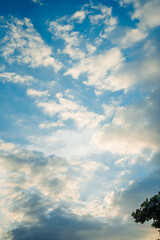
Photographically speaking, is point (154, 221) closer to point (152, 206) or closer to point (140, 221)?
point (140, 221)

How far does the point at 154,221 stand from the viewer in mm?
19594

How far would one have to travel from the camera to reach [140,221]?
19281 millimetres

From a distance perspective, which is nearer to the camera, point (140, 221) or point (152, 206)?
point (152, 206)

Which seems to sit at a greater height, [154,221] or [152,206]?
[152,206]

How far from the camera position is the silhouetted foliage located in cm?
1800

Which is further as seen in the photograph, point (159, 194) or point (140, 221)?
point (140, 221)

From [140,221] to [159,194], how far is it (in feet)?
15.2

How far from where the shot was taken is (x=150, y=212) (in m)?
18.5

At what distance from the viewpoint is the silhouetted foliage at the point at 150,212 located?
18000mm

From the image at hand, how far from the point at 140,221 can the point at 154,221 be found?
2007 millimetres

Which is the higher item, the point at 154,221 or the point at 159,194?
the point at 159,194

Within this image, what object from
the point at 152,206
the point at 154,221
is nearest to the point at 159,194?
the point at 152,206

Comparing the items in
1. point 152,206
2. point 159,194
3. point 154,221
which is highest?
point 159,194

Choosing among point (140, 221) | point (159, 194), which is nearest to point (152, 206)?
point (159, 194)
